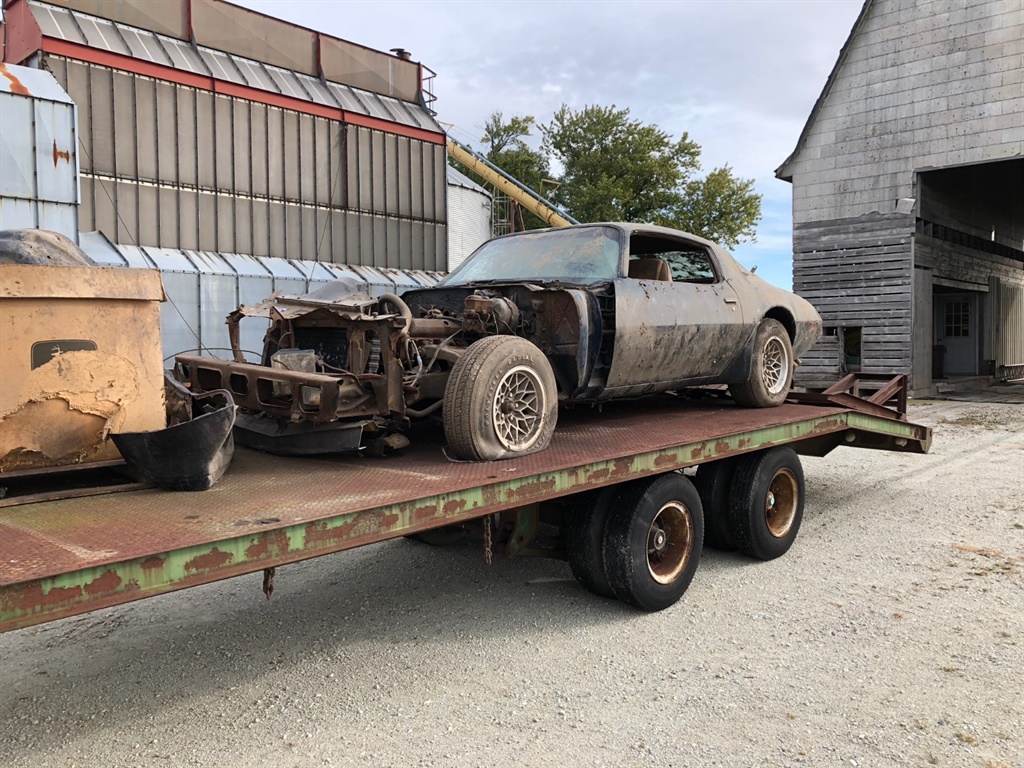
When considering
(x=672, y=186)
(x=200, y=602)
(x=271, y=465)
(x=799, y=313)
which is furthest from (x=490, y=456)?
(x=672, y=186)

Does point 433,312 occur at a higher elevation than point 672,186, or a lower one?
lower

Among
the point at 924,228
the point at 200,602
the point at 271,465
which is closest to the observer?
the point at 271,465

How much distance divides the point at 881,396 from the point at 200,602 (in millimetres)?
6623

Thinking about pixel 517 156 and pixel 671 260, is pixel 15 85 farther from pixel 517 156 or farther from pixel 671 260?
pixel 517 156

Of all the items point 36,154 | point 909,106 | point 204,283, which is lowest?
point 204,283

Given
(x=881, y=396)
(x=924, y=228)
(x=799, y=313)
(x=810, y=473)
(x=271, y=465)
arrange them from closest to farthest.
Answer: (x=271, y=465) < (x=799, y=313) < (x=881, y=396) < (x=810, y=473) < (x=924, y=228)

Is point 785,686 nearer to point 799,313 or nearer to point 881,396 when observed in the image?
point 799,313

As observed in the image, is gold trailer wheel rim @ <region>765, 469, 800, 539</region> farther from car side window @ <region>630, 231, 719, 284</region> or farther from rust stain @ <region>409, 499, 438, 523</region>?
rust stain @ <region>409, 499, 438, 523</region>

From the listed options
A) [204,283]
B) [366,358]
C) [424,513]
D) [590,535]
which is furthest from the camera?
[204,283]

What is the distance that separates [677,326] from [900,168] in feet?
49.0

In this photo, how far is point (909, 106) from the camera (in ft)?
56.4

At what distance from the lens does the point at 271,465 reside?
4035 millimetres

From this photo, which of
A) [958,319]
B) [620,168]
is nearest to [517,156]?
[620,168]

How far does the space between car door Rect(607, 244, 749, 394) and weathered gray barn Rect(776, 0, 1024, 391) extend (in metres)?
11.6
